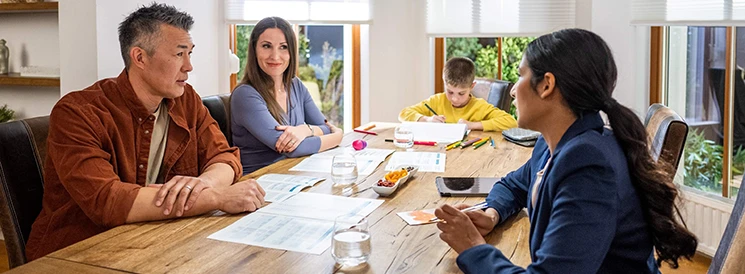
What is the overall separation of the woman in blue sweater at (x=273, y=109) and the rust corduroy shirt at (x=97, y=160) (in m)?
0.55

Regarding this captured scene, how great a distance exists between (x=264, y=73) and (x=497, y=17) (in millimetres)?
1826

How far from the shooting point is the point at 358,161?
8.18ft

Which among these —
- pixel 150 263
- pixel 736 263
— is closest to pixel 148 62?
pixel 150 263

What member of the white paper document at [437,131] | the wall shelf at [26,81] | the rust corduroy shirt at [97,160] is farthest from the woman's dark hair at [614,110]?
the wall shelf at [26,81]

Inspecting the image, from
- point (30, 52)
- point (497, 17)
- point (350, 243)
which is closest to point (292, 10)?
point (497, 17)

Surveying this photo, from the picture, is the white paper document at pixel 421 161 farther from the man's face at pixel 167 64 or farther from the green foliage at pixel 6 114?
the green foliage at pixel 6 114

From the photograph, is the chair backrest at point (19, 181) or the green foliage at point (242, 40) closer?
the chair backrest at point (19, 181)

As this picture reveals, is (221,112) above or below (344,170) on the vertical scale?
above

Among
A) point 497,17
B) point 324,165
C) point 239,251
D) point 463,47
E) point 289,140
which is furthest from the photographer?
point 463,47

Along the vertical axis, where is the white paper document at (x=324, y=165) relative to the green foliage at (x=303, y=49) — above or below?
below

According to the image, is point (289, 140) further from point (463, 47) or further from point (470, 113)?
point (463, 47)

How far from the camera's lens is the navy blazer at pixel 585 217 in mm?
1132

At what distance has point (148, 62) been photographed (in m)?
2.04

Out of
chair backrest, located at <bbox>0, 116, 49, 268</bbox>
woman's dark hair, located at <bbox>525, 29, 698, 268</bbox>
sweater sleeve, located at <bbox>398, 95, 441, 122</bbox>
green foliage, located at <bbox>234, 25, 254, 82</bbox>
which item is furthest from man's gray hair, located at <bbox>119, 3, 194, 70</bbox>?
green foliage, located at <bbox>234, 25, 254, 82</bbox>
